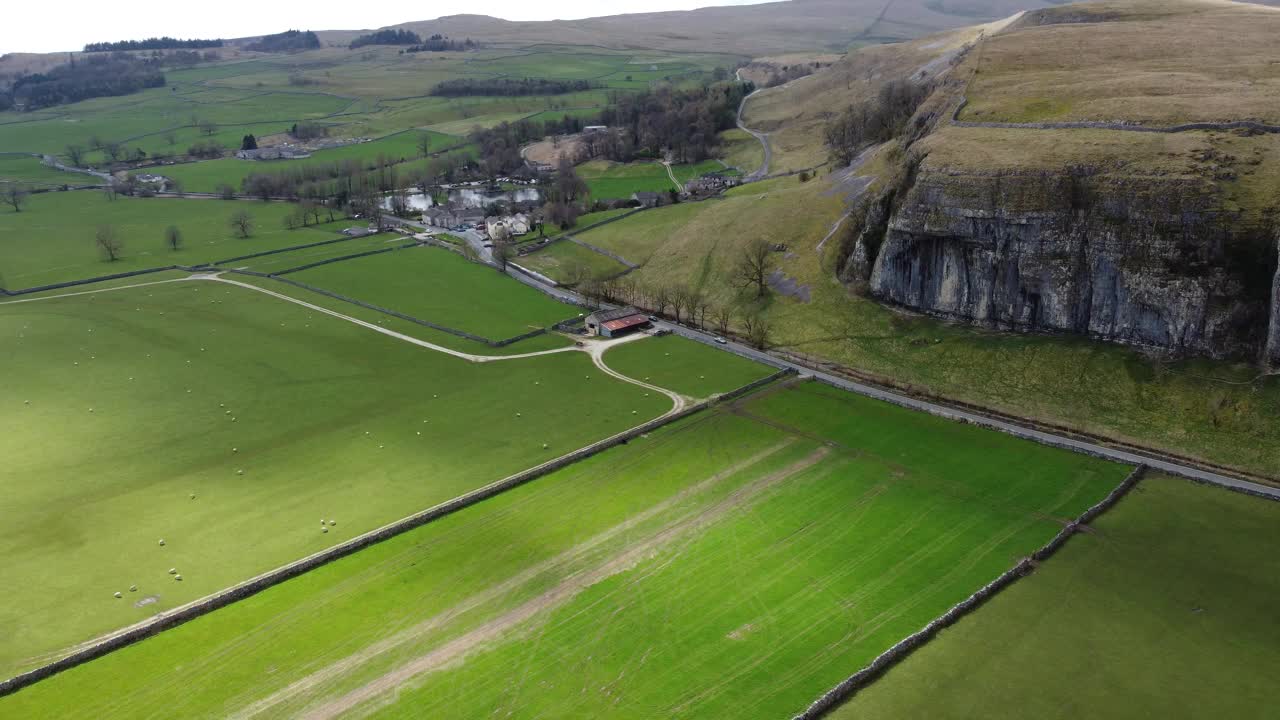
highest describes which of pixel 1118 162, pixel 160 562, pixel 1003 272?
pixel 1118 162

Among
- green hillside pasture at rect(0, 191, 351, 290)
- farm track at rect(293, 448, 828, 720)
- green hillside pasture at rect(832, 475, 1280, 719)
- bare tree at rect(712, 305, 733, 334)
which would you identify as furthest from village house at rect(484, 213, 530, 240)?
green hillside pasture at rect(832, 475, 1280, 719)

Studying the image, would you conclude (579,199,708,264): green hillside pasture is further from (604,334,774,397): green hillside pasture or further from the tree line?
(604,334,774,397): green hillside pasture

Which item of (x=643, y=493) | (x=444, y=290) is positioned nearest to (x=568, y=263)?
(x=444, y=290)

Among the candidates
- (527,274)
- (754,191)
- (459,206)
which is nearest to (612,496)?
(527,274)

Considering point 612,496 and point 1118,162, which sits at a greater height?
point 1118,162

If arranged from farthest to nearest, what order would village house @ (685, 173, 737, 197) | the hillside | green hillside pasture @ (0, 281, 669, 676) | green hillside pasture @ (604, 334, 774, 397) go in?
village house @ (685, 173, 737, 197), green hillside pasture @ (604, 334, 774, 397), the hillside, green hillside pasture @ (0, 281, 669, 676)

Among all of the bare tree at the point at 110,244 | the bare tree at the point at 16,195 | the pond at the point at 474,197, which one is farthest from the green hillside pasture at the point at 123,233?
the pond at the point at 474,197

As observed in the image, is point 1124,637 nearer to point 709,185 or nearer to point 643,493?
point 643,493

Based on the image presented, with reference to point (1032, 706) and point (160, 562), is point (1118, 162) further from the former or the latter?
point (160, 562)
